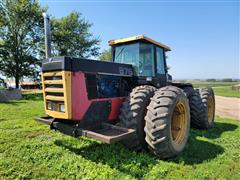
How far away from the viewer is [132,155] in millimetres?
3838

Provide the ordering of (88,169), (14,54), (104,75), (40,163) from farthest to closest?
(14,54)
(104,75)
(40,163)
(88,169)

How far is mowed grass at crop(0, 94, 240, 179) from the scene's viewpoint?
10.5 ft

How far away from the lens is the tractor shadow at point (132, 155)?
3477 millimetres

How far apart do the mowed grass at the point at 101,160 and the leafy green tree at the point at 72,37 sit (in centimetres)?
1789

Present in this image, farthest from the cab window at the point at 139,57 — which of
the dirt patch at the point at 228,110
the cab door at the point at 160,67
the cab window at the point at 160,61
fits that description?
the dirt patch at the point at 228,110

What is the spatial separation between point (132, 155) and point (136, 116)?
0.80 metres

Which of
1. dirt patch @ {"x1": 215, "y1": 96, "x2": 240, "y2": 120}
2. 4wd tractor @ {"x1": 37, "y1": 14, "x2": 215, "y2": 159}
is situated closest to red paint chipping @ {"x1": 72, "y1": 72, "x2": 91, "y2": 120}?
4wd tractor @ {"x1": 37, "y1": 14, "x2": 215, "y2": 159}

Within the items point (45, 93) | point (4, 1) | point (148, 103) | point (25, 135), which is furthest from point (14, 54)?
point (148, 103)

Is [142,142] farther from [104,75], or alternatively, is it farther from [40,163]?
[40,163]

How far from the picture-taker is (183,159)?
151 inches

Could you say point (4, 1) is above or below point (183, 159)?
above

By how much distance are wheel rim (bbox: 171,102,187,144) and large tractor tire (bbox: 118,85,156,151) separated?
0.80 m

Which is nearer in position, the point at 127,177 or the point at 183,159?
the point at 127,177

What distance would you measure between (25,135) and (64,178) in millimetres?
2654
